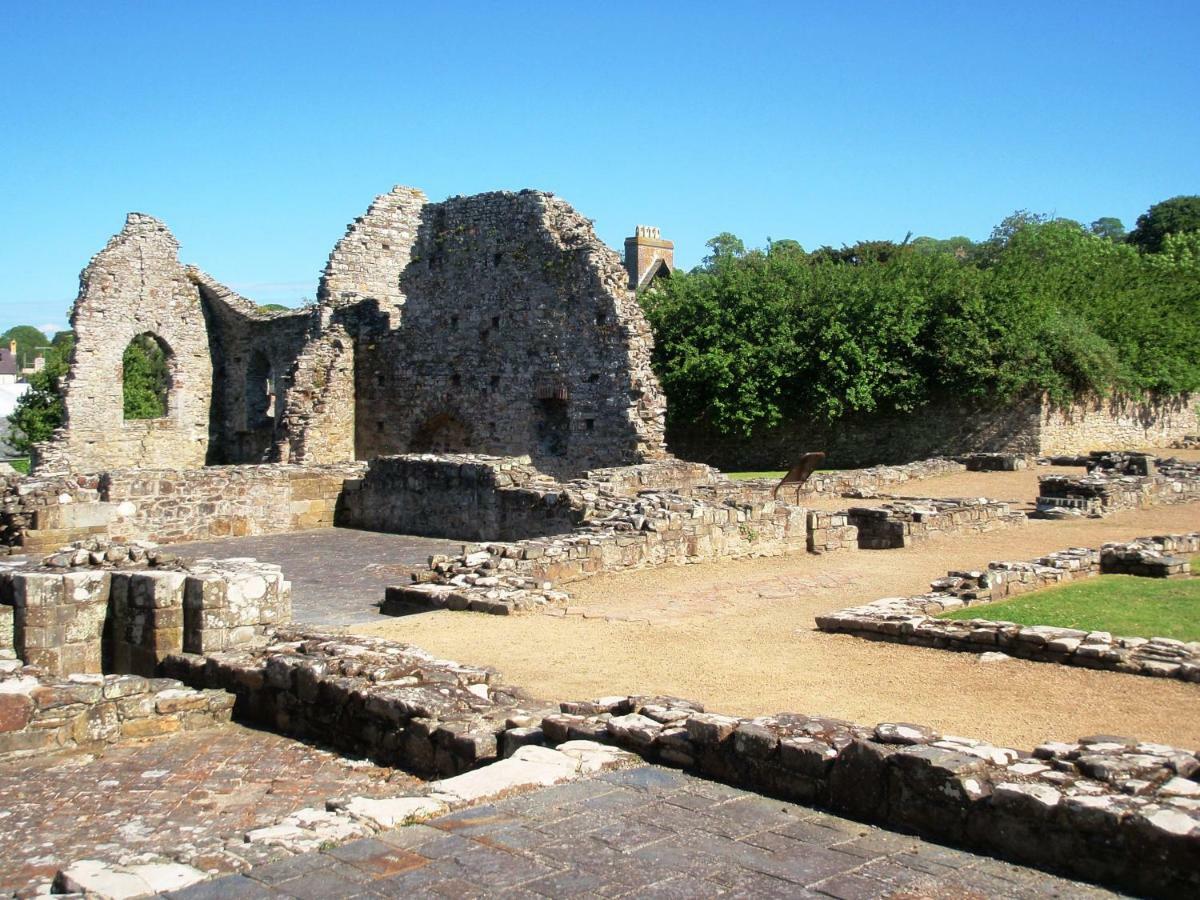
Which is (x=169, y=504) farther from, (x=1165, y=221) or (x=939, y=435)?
(x=1165, y=221)

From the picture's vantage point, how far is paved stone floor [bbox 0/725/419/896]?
17.2ft

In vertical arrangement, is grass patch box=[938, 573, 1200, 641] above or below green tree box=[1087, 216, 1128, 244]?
below

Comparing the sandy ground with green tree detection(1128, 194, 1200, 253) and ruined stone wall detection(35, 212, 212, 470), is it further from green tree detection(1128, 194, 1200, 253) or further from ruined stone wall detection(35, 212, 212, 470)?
green tree detection(1128, 194, 1200, 253)

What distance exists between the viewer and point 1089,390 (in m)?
30.2

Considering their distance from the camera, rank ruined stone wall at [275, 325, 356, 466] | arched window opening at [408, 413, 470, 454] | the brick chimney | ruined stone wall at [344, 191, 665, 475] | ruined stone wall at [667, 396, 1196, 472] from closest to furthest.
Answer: ruined stone wall at [344, 191, 665, 475] → ruined stone wall at [275, 325, 356, 466] → arched window opening at [408, 413, 470, 454] → ruined stone wall at [667, 396, 1196, 472] → the brick chimney

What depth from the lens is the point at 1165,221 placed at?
6438cm

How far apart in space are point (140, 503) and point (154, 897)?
12135mm

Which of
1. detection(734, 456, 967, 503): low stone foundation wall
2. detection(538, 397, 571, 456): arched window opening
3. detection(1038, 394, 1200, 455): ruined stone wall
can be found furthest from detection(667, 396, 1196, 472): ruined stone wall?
detection(538, 397, 571, 456): arched window opening

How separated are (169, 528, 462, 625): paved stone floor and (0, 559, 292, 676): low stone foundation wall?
163cm

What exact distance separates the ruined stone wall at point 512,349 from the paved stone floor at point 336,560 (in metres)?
5.84

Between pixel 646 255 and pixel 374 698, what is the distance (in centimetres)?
5189

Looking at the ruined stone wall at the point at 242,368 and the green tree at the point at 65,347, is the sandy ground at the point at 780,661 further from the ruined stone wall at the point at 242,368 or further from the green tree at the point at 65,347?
the green tree at the point at 65,347

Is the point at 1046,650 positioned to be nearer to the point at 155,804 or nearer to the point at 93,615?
the point at 155,804

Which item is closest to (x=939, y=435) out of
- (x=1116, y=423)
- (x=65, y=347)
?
(x=1116, y=423)
